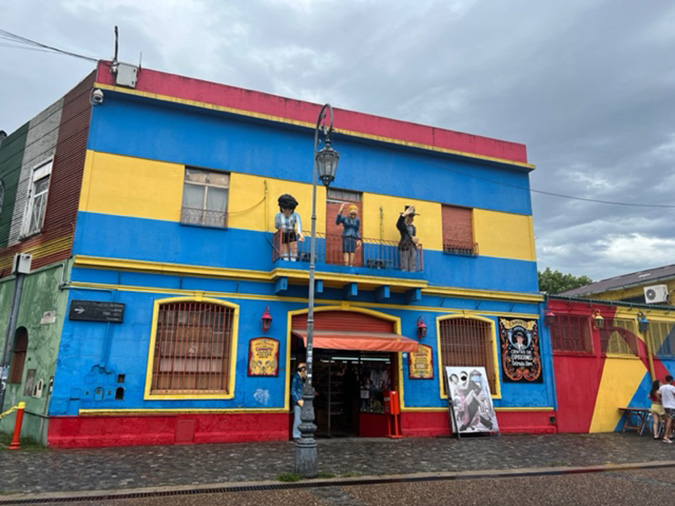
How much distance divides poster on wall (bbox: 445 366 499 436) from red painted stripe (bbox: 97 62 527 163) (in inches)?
256

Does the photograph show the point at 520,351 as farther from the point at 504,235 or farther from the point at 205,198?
the point at 205,198

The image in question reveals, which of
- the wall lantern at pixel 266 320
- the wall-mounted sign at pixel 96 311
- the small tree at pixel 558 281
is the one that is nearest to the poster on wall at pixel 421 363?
the wall lantern at pixel 266 320

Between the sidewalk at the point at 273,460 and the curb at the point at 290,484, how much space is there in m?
0.22

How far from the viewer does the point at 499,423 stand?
1329 cm

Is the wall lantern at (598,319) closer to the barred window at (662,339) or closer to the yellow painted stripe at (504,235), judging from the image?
the barred window at (662,339)

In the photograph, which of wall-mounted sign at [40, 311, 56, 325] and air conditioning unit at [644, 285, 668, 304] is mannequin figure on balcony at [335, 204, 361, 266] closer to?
wall-mounted sign at [40, 311, 56, 325]

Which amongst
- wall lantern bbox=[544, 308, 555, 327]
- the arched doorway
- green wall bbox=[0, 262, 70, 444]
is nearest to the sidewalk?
the arched doorway

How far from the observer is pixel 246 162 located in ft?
41.5

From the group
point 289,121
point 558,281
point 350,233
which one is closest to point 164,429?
point 350,233

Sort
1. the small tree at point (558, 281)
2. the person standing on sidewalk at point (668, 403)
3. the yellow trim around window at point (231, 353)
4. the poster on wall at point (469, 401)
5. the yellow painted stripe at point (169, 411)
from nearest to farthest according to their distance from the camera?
the yellow painted stripe at point (169, 411) → the yellow trim around window at point (231, 353) → the poster on wall at point (469, 401) → the person standing on sidewalk at point (668, 403) → the small tree at point (558, 281)

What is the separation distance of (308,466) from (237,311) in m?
4.65

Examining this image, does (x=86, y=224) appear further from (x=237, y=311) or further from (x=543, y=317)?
(x=543, y=317)

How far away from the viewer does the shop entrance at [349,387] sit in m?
13.0

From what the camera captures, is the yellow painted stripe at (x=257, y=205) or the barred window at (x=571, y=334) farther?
the barred window at (x=571, y=334)
